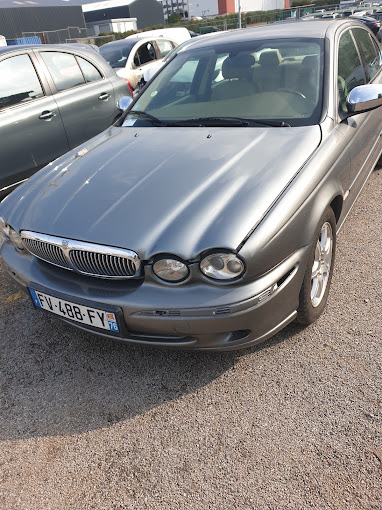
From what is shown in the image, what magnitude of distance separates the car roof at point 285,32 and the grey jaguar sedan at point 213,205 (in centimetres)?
2

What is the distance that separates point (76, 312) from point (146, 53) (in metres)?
8.24

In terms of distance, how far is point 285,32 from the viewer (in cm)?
328

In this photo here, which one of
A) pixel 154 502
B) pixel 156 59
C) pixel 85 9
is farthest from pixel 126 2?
pixel 154 502

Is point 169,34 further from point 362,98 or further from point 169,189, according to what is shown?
point 169,189

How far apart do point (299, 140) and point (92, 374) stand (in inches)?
72.1

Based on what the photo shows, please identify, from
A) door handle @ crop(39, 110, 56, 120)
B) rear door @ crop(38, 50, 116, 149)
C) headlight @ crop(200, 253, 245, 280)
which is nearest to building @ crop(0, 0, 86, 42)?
rear door @ crop(38, 50, 116, 149)

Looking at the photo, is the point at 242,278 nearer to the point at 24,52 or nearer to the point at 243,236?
the point at 243,236

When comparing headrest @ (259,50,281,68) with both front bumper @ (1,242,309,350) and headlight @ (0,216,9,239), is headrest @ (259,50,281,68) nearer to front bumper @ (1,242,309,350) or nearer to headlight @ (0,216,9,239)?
front bumper @ (1,242,309,350)

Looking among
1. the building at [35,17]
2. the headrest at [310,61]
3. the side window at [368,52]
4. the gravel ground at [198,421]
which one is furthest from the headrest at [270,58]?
the building at [35,17]

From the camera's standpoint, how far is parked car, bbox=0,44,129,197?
14.8 feet

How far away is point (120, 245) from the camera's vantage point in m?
2.04

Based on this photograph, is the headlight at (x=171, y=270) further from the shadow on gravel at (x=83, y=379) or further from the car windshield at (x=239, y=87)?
the car windshield at (x=239, y=87)

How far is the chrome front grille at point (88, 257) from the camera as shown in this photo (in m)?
2.05

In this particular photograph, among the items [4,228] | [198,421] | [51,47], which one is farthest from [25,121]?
[198,421]
